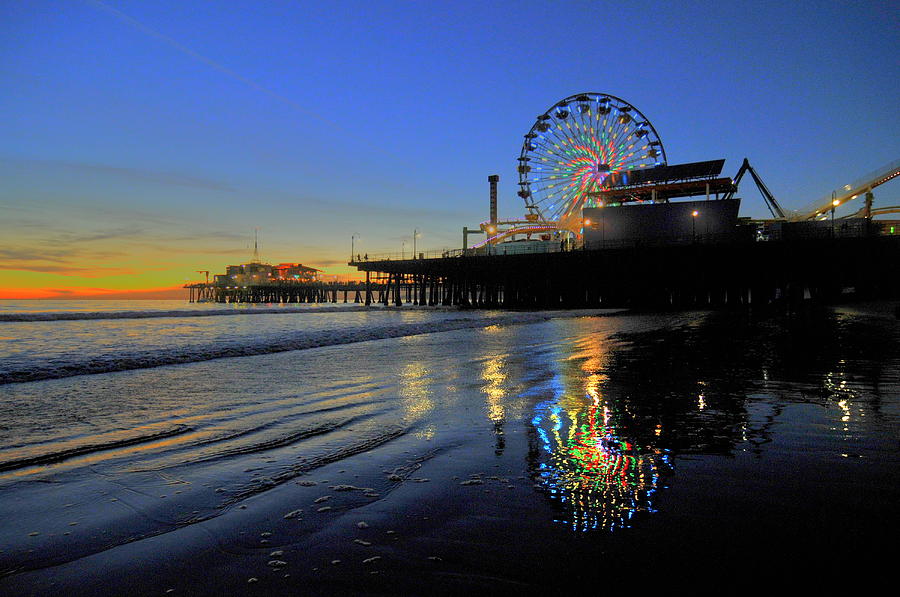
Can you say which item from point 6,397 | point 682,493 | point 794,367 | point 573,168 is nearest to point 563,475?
point 682,493

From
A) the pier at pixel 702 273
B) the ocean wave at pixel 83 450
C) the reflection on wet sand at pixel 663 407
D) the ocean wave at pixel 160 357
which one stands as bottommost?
the ocean wave at pixel 160 357

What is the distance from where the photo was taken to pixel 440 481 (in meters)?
3.22

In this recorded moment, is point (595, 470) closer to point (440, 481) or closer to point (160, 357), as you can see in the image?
point (440, 481)

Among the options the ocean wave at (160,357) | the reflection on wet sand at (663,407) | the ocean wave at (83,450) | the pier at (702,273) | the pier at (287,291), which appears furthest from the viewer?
the pier at (287,291)

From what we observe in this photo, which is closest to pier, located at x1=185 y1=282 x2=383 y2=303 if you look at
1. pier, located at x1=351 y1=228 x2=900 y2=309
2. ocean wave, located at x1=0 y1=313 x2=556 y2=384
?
pier, located at x1=351 y1=228 x2=900 y2=309

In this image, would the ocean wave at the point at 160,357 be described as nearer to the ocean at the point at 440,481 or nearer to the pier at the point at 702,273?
the ocean at the point at 440,481

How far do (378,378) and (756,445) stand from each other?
19.3ft

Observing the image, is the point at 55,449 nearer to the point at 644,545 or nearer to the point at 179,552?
the point at 179,552

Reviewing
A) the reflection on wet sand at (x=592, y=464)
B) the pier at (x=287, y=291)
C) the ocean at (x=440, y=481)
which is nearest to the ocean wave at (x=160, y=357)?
the ocean at (x=440, y=481)

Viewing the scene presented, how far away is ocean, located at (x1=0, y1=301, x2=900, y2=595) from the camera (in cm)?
210

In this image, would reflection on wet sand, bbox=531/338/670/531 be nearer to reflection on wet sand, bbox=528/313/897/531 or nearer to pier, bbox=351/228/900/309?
reflection on wet sand, bbox=528/313/897/531

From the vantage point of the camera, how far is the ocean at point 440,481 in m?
2.10

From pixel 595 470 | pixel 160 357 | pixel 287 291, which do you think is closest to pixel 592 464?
pixel 595 470

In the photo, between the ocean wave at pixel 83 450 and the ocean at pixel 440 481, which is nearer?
the ocean at pixel 440 481
